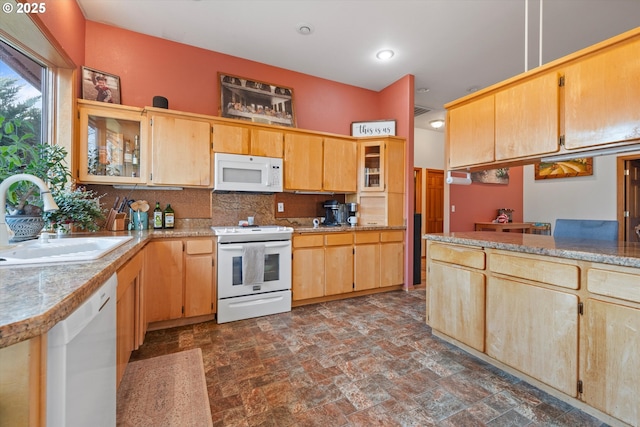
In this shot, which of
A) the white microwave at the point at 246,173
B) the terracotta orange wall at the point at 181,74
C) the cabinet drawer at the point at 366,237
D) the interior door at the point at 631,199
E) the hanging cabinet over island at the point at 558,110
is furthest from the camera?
the interior door at the point at 631,199

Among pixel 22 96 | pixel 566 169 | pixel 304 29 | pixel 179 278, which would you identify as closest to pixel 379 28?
pixel 304 29

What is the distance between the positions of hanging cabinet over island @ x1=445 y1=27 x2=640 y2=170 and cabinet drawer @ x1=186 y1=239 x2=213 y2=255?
253 cm

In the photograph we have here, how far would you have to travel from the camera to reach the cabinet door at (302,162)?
338cm

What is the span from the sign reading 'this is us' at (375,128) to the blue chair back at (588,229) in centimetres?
234

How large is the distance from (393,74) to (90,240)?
390 centimetres

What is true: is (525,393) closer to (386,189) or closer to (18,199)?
(386,189)

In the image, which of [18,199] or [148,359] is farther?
[148,359]

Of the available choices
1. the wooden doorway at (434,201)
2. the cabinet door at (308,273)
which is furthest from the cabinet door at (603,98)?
the wooden doorway at (434,201)

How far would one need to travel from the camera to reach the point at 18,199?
1.85m

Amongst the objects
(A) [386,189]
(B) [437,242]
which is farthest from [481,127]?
(A) [386,189]

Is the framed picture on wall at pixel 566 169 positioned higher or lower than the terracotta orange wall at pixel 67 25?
lower

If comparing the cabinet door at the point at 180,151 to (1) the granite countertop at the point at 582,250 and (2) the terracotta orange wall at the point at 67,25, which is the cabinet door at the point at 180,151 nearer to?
(2) the terracotta orange wall at the point at 67,25

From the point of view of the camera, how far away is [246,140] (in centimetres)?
314

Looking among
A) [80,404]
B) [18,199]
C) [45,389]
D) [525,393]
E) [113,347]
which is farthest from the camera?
[18,199]
